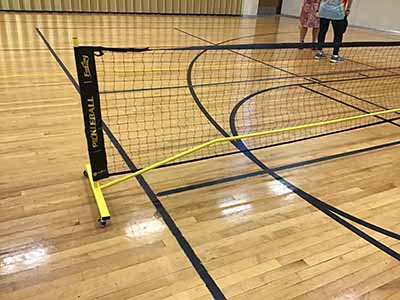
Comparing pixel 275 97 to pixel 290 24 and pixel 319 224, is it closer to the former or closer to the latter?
pixel 319 224

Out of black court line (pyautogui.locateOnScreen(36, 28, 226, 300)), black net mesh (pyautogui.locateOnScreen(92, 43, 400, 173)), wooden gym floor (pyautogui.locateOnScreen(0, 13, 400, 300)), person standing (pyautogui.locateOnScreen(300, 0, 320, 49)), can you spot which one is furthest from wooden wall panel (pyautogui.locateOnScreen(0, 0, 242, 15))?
black court line (pyautogui.locateOnScreen(36, 28, 226, 300))

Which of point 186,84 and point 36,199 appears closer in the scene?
point 36,199

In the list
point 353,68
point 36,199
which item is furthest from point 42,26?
point 36,199

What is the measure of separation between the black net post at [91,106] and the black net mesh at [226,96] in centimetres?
15

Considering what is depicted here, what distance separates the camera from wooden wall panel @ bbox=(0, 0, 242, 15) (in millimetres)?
9453

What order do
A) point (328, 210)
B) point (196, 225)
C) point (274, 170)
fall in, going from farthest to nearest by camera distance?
point (274, 170) → point (328, 210) → point (196, 225)

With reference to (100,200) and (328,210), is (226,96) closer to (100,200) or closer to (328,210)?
(328,210)

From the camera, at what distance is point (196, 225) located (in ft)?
6.59

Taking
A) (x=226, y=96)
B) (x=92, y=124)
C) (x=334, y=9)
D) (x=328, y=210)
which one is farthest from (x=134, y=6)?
(x=328, y=210)

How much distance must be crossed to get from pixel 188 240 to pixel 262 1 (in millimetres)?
11997

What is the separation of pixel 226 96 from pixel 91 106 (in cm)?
231

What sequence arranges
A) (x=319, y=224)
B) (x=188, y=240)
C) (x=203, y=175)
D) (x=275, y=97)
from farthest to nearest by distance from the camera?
1. (x=275, y=97)
2. (x=203, y=175)
3. (x=319, y=224)
4. (x=188, y=240)

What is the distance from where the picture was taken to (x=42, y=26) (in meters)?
7.73

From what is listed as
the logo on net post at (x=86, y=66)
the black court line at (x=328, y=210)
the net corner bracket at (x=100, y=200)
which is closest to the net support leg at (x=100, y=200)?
the net corner bracket at (x=100, y=200)
